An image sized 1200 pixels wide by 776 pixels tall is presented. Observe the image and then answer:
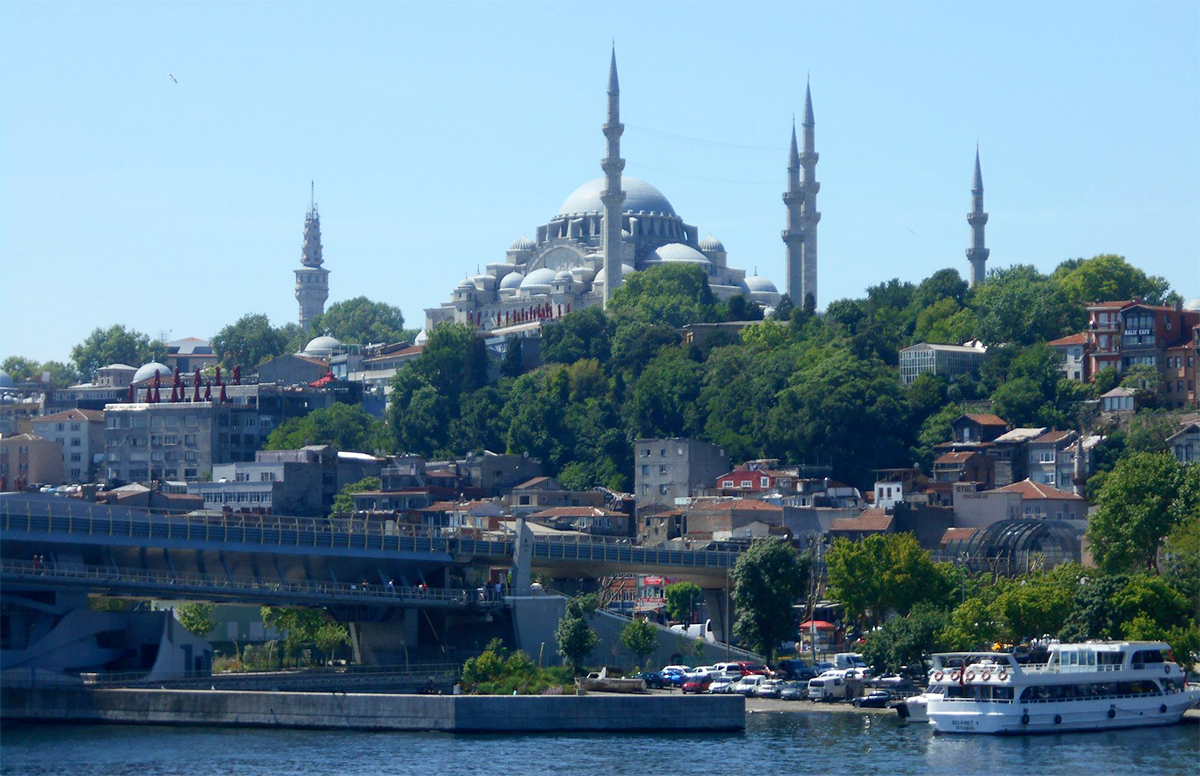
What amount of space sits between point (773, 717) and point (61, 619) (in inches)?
699

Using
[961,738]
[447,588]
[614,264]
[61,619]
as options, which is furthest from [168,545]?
[614,264]

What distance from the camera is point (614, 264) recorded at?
5236 inches

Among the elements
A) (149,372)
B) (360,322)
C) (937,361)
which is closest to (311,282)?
(360,322)

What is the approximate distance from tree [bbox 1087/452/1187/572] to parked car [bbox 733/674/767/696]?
1409cm

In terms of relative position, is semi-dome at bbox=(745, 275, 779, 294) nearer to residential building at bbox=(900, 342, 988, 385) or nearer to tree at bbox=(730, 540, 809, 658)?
residential building at bbox=(900, 342, 988, 385)

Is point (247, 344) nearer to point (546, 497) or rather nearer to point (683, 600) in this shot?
point (546, 497)

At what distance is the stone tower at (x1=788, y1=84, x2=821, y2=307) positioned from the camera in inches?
5123

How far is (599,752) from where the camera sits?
47500mm

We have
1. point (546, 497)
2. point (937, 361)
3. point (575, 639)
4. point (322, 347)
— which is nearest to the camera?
point (575, 639)

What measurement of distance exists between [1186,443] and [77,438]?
57.6 metres

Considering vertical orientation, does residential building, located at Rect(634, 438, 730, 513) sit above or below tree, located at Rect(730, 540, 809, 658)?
above

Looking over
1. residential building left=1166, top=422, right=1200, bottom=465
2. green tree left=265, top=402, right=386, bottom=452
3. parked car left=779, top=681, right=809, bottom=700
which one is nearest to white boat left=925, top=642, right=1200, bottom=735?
parked car left=779, top=681, right=809, bottom=700

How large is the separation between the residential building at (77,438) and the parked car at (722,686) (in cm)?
6273

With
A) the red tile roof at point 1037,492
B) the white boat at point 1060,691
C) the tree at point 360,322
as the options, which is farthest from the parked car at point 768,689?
the tree at point 360,322
